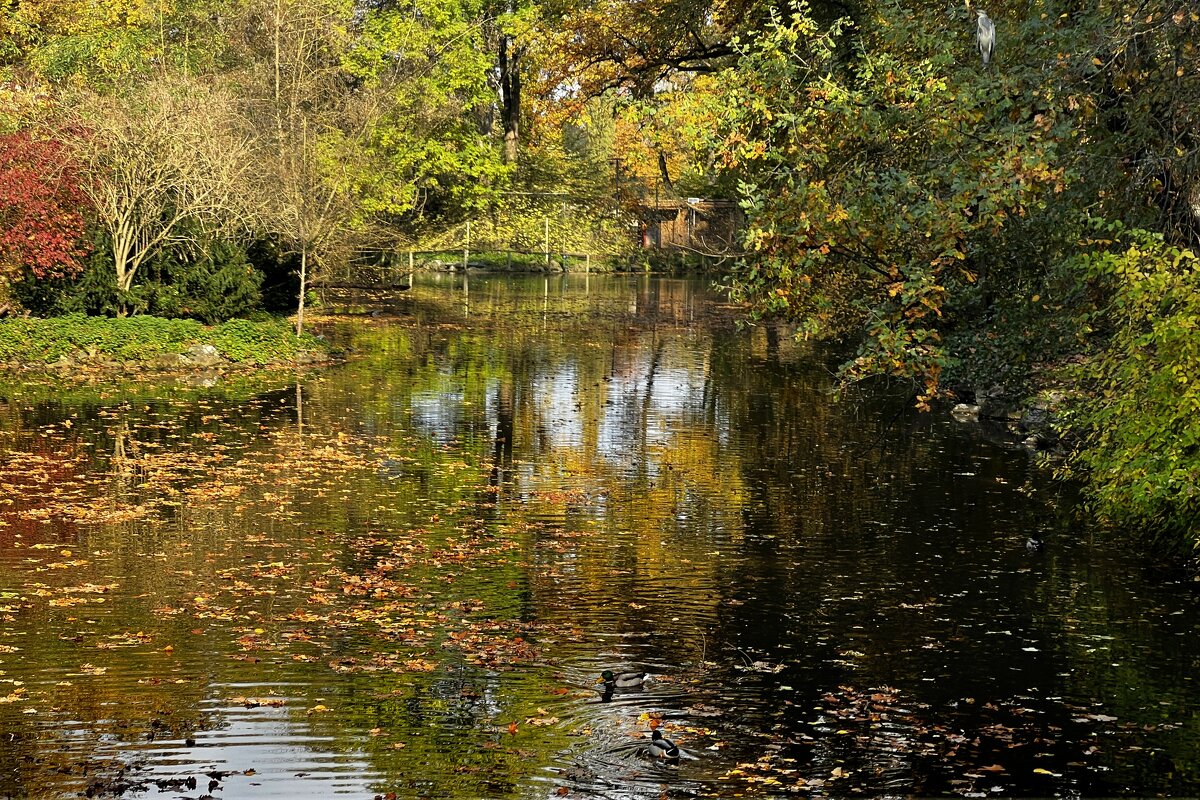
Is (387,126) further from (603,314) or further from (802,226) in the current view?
(802,226)

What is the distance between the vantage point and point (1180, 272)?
12.7m

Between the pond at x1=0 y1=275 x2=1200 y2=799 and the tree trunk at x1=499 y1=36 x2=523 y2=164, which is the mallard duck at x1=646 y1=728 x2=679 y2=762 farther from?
the tree trunk at x1=499 y1=36 x2=523 y2=164

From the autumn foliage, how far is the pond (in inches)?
113

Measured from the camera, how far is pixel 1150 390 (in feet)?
39.5

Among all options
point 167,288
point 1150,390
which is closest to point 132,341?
point 167,288

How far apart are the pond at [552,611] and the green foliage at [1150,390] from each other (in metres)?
0.93

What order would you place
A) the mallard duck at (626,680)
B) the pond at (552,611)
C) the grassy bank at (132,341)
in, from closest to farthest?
the pond at (552,611) < the mallard duck at (626,680) < the grassy bank at (132,341)

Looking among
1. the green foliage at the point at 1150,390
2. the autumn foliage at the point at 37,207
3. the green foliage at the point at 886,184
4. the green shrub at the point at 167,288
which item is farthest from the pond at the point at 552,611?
the green shrub at the point at 167,288

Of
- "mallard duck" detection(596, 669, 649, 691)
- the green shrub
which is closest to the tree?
the green shrub

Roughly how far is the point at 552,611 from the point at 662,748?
3.21 metres

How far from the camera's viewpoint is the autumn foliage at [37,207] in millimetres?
22578

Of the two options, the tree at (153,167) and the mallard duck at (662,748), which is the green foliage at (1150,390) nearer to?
the mallard duck at (662,748)

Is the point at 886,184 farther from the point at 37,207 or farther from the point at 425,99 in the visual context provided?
the point at 425,99

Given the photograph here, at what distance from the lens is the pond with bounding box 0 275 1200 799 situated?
26.0 ft
